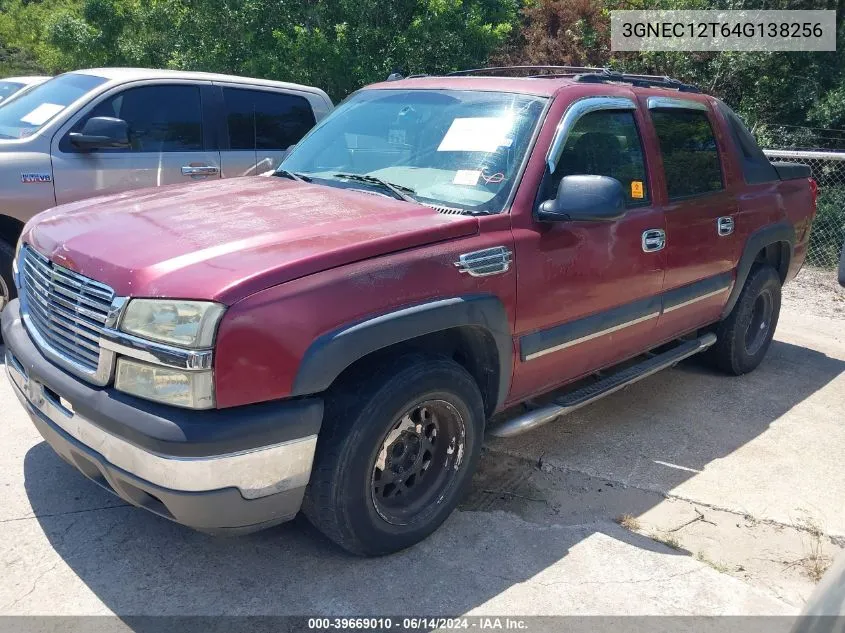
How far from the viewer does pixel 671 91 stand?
4703 millimetres

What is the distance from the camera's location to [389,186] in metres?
3.58

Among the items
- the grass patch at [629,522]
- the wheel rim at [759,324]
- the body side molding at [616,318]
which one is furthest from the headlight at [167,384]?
Result: the wheel rim at [759,324]

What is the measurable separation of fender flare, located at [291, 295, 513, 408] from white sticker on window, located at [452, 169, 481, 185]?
0.59m

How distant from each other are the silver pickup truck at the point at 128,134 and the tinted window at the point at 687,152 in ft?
8.09

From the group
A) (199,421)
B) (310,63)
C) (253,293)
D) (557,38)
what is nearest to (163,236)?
(253,293)

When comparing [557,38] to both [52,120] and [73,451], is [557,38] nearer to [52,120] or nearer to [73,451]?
[52,120]

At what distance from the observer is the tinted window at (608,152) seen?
3.74 meters

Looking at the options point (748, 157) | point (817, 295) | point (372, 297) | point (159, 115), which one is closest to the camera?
point (372, 297)

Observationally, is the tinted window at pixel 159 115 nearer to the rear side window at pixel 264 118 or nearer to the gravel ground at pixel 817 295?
the rear side window at pixel 264 118

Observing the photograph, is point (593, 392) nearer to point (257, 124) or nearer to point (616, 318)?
point (616, 318)

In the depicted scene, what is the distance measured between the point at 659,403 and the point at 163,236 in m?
3.44

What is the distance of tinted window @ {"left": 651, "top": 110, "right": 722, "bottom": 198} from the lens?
435 centimetres

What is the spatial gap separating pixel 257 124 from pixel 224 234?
3.85 meters

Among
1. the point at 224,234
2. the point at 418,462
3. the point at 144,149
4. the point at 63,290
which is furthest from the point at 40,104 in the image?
the point at 418,462
